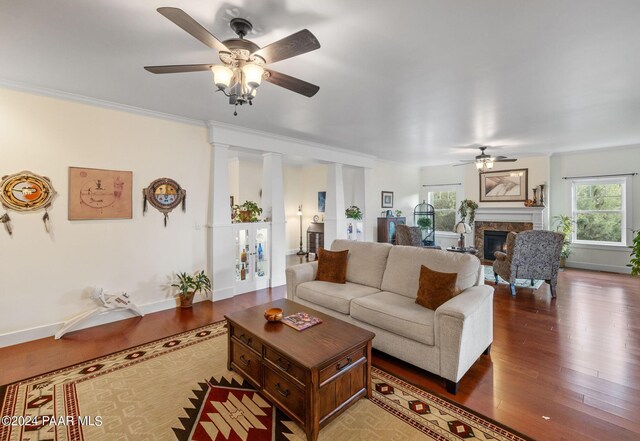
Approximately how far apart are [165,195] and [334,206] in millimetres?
3411

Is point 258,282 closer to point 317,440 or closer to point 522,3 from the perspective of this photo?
point 317,440

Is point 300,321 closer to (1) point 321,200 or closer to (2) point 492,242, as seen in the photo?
(1) point 321,200

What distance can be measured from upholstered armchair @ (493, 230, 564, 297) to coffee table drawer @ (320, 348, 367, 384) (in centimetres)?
370

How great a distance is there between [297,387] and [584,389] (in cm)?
223

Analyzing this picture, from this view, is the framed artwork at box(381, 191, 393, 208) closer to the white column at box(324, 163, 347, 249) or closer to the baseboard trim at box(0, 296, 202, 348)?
the white column at box(324, 163, 347, 249)

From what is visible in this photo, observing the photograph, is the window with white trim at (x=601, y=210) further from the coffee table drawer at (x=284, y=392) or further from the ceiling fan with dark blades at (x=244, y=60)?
the coffee table drawer at (x=284, y=392)

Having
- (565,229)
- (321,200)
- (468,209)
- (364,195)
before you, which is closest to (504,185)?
(468,209)

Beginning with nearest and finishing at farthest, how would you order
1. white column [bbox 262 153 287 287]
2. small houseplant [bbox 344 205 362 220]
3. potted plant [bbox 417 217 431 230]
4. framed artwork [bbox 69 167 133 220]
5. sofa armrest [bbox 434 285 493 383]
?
sofa armrest [bbox 434 285 493 383]
framed artwork [bbox 69 167 133 220]
white column [bbox 262 153 287 287]
small houseplant [bbox 344 205 362 220]
potted plant [bbox 417 217 431 230]

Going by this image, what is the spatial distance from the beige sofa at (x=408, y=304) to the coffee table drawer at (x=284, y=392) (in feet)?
3.41

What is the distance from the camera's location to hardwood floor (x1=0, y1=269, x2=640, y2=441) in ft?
6.55

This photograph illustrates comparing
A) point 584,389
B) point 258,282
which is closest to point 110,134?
point 258,282

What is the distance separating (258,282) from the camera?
5.07 m

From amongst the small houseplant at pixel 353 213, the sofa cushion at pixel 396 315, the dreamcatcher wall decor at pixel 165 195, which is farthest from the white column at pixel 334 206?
the sofa cushion at pixel 396 315

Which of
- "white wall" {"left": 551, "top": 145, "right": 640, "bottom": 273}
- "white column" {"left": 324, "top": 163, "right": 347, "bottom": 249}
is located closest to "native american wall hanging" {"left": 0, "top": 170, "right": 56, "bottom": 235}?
"white column" {"left": 324, "top": 163, "right": 347, "bottom": 249}
